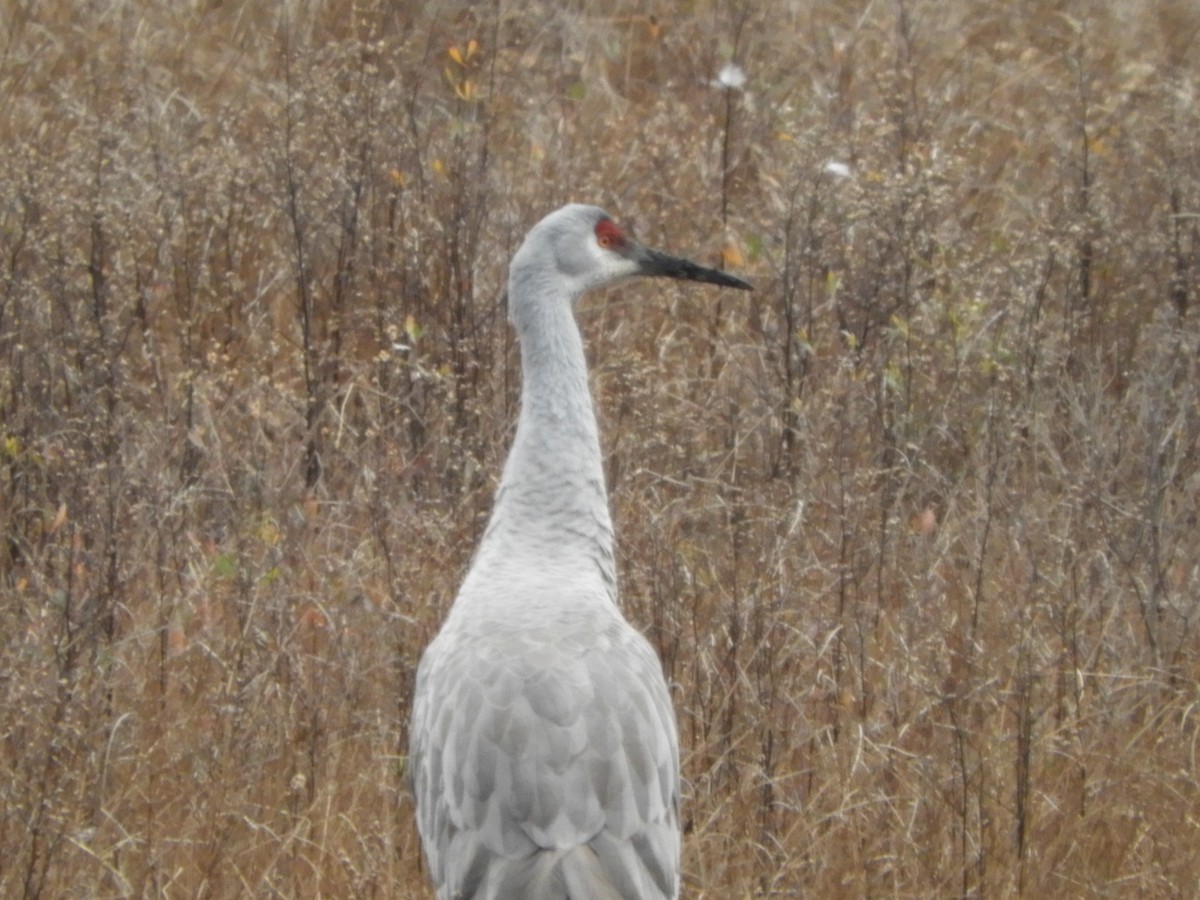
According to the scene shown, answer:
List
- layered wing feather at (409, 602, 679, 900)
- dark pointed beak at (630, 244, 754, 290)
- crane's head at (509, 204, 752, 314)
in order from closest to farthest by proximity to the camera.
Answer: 1. layered wing feather at (409, 602, 679, 900)
2. crane's head at (509, 204, 752, 314)
3. dark pointed beak at (630, 244, 754, 290)

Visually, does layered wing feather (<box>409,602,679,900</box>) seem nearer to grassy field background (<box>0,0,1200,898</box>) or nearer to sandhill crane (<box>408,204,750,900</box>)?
sandhill crane (<box>408,204,750,900</box>)

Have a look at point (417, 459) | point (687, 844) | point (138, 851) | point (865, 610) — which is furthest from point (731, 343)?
point (138, 851)

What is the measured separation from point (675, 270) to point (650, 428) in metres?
0.66

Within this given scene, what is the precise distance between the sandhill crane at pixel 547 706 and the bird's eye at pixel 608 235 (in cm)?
29

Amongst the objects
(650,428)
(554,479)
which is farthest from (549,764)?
(650,428)

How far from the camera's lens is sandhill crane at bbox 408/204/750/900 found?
10.7 ft

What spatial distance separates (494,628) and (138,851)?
902mm

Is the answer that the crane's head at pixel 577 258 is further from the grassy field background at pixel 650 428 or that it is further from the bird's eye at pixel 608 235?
the grassy field background at pixel 650 428

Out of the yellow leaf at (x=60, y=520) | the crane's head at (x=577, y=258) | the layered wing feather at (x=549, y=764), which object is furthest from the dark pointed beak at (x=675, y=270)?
the yellow leaf at (x=60, y=520)

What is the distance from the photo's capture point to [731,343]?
20.3 feet

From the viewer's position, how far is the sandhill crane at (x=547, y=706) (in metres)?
3.26

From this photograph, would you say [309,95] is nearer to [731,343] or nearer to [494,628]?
[731,343]

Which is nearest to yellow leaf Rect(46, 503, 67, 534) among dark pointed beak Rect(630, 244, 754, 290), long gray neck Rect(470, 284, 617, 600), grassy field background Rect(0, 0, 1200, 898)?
grassy field background Rect(0, 0, 1200, 898)

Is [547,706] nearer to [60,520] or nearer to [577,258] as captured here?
[577,258]
